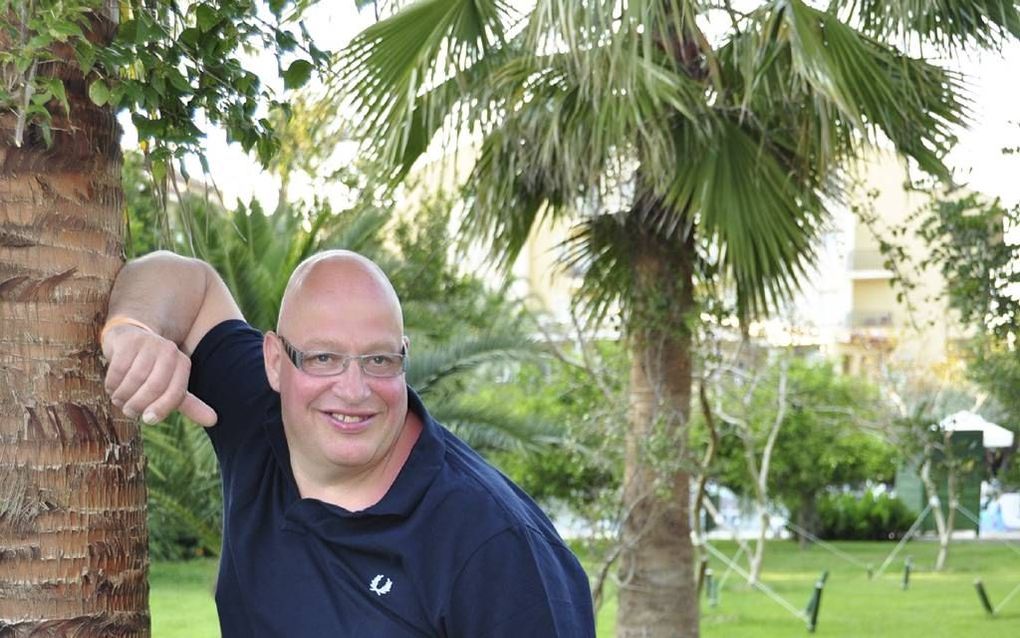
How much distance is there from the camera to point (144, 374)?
7.63 ft

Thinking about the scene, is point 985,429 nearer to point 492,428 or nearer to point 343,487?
point 492,428

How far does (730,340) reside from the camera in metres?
15.5

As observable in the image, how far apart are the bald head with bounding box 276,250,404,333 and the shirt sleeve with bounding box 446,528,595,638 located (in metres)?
0.47

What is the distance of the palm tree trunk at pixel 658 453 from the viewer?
9.65m

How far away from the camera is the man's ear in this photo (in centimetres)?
257

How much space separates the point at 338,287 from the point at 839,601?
17713 millimetres

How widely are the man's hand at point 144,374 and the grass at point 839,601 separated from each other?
35.6ft

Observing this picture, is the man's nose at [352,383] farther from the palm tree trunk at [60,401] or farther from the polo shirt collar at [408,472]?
the palm tree trunk at [60,401]

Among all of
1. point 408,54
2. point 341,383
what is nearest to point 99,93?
point 341,383

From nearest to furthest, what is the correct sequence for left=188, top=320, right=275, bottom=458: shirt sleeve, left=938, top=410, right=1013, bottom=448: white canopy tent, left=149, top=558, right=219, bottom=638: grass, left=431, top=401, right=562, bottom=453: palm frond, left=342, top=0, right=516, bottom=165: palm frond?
left=188, top=320, right=275, bottom=458: shirt sleeve < left=342, top=0, right=516, bottom=165: palm frond < left=431, top=401, right=562, bottom=453: palm frond < left=149, top=558, right=219, bottom=638: grass < left=938, top=410, right=1013, bottom=448: white canopy tent

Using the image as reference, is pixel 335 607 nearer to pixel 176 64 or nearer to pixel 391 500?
pixel 391 500

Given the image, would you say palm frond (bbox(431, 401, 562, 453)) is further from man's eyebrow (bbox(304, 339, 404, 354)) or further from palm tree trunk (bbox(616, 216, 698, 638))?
man's eyebrow (bbox(304, 339, 404, 354))

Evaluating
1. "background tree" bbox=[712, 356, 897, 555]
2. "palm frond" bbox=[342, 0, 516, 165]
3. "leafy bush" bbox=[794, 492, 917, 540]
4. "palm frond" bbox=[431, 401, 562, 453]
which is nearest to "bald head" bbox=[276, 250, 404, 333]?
"palm frond" bbox=[342, 0, 516, 165]

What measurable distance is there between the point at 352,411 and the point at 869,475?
95.7 feet
